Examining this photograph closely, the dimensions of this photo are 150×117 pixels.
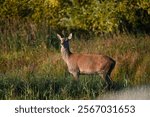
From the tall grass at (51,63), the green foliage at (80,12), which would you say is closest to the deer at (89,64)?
the tall grass at (51,63)

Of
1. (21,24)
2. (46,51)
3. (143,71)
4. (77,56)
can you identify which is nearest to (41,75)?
(77,56)

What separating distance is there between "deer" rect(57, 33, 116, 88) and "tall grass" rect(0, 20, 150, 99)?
0.13 metres

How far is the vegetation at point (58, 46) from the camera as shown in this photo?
1090 cm

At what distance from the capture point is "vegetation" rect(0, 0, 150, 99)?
1090 centimetres

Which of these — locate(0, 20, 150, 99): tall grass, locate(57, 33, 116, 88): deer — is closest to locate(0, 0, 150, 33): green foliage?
locate(0, 20, 150, 99): tall grass

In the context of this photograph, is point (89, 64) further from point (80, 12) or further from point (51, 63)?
point (80, 12)

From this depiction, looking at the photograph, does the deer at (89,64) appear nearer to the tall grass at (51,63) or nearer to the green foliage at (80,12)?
the tall grass at (51,63)

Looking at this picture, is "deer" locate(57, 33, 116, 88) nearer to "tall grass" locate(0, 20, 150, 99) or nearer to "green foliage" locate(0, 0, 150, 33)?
"tall grass" locate(0, 20, 150, 99)

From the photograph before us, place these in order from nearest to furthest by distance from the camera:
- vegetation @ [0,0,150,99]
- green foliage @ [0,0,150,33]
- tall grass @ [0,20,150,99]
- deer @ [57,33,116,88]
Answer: tall grass @ [0,20,150,99] → vegetation @ [0,0,150,99] → deer @ [57,33,116,88] → green foliage @ [0,0,150,33]

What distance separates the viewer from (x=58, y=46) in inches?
632

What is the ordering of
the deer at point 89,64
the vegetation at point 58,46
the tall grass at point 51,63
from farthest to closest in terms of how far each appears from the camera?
the deer at point 89,64, the vegetation at point 58,46, the tall grass at point 51,63

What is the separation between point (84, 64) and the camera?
39.0ft

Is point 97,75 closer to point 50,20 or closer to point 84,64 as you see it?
→ point 84,64

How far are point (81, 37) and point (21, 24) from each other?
166 cm
